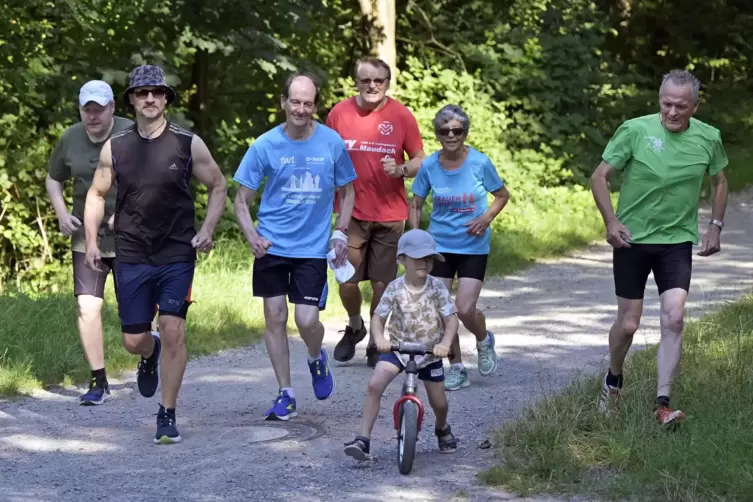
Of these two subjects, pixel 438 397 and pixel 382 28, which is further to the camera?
pixel 382 28

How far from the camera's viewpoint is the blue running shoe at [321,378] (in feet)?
25.7

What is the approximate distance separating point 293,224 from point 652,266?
2.11 m

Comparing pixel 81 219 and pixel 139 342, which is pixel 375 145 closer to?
pixel 81 219

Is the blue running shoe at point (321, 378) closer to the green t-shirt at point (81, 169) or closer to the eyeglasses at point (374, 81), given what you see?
the green t-shirt at point (81, 169)

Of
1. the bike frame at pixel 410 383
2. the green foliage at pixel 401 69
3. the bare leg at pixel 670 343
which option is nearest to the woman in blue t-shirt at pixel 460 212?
the bare leg at pixel 670 343

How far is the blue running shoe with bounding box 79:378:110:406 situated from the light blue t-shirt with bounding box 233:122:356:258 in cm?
157

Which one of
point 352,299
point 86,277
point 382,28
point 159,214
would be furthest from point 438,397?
point 382,28

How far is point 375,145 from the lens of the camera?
9.13m

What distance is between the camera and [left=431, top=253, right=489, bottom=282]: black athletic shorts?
859cm

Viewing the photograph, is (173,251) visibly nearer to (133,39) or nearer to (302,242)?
(302,242)

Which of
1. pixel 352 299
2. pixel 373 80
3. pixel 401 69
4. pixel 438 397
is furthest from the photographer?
pixel 401 69

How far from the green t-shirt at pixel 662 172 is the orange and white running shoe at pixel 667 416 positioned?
96cm

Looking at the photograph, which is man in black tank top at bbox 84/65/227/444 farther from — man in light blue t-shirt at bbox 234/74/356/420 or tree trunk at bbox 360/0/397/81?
tree trunk at bbox 360/0/397/81

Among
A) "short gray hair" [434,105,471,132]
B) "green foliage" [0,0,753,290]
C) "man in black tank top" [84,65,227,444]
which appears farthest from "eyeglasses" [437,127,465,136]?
"green foliage" [0,0,753,290]
